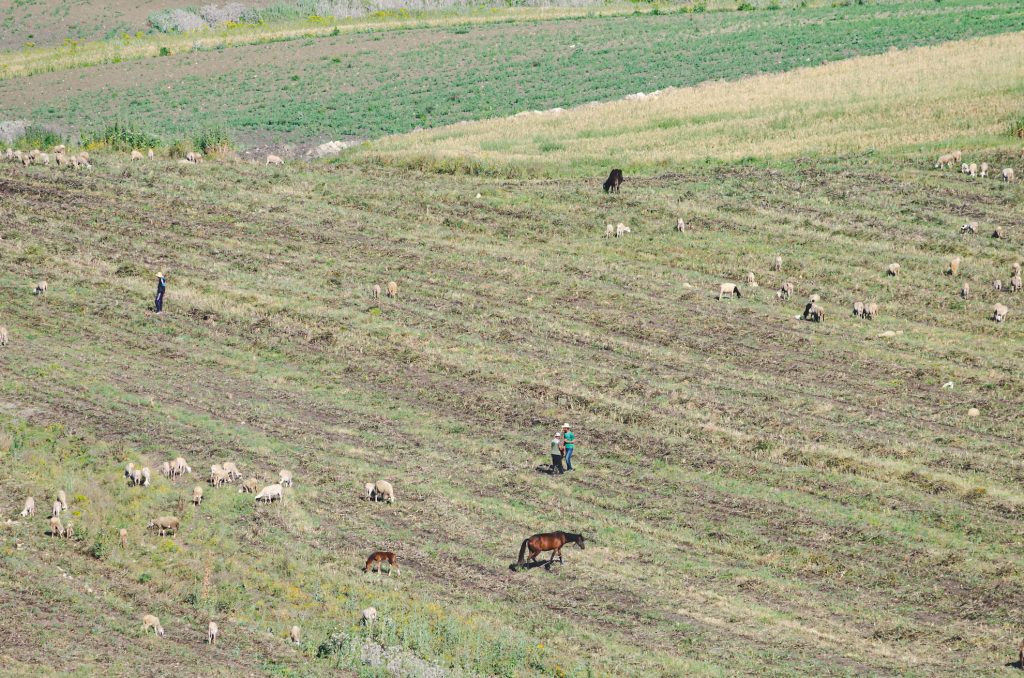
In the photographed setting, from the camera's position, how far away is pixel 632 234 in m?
52.1

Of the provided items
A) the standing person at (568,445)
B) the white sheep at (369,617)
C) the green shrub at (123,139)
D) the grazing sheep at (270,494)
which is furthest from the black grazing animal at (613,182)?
the white sheep at (369,617)

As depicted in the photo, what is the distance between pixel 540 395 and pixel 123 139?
34633 mm


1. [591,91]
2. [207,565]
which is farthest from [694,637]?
[591,91]

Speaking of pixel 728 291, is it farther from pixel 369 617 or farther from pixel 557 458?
pixel 369 617

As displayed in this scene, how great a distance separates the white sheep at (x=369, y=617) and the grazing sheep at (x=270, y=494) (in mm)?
6236

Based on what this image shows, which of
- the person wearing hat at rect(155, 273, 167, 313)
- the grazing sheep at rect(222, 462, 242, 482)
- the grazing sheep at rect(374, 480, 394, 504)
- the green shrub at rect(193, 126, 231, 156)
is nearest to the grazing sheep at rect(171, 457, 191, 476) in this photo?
the grazing sheep at rect(222, 462, 242, 482)

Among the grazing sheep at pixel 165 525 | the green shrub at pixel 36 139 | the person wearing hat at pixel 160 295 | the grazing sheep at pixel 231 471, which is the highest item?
the green shrub at pixel 36 139

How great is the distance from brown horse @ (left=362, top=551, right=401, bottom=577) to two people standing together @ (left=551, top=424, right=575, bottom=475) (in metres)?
6.65

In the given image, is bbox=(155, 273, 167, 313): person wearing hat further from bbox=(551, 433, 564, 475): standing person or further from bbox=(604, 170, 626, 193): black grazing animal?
bbox=(604, 170, 626, 193): black grazing animal

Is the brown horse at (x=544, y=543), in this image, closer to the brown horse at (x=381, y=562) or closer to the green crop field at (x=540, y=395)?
the green crop field at (x=540, y=395)

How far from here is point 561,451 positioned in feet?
114

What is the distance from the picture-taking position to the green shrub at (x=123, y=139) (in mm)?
64750

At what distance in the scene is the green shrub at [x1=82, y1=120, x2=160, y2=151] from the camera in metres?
64.8

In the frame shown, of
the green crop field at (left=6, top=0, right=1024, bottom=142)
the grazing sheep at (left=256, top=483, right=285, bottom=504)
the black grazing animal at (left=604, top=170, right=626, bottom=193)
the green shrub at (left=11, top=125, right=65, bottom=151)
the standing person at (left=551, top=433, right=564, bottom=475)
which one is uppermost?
the green crop field at (left=6, top=0, right=1024, bottom=142)
